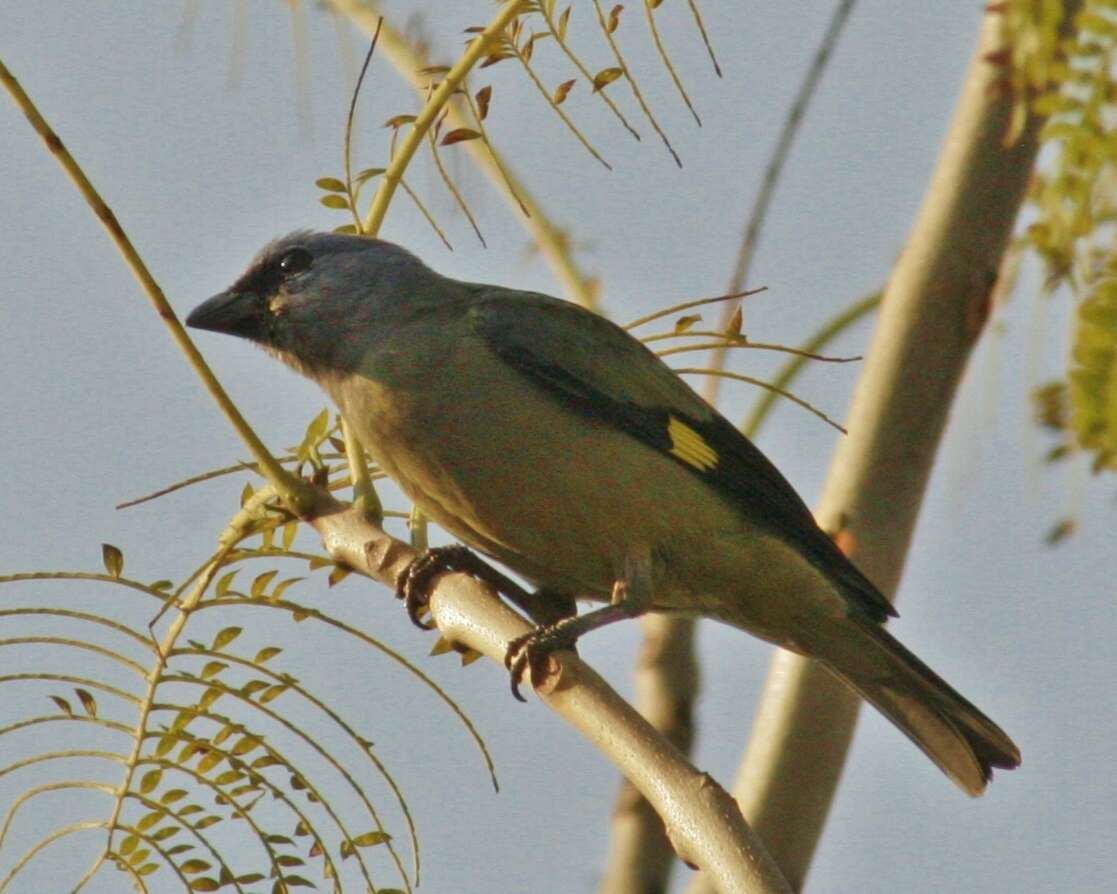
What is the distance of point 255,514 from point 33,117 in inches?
38.5

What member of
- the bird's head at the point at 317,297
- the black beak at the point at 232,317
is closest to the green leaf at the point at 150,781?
the bird's head at the point at 317,297

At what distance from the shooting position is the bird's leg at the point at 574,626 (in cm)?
335

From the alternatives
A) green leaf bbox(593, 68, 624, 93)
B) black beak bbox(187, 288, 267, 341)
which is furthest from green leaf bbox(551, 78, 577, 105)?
black beak bbox(187, 288, 267, 341)

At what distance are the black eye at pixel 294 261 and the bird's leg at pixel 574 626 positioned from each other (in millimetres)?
1498

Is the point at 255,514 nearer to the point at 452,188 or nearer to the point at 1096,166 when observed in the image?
the point at 452,188

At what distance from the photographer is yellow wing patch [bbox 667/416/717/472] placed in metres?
4.89

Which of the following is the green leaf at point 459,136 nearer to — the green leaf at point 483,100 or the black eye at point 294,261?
the green leaf at point 483,100

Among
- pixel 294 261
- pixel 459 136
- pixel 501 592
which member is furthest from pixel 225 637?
pixel 294 261

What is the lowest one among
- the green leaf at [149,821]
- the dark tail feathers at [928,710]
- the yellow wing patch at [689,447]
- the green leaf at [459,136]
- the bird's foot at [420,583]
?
the green leaf at [149,821]

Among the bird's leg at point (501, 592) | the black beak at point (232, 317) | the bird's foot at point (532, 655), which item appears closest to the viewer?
the bird's foot at point (532, 655)

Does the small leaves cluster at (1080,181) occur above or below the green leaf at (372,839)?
above

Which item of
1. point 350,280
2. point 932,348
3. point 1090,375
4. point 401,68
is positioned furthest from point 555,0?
point 350,280

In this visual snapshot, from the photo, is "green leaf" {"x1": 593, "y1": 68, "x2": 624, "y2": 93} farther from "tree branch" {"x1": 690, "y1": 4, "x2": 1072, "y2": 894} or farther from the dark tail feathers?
the dark tail feathers

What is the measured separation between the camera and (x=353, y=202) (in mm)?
3578
